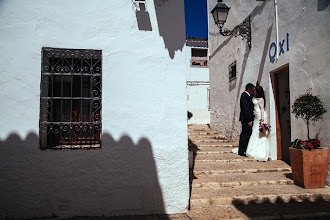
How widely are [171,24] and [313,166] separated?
3155 millimetres

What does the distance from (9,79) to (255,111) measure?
5.26 m

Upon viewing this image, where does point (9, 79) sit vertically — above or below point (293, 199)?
above

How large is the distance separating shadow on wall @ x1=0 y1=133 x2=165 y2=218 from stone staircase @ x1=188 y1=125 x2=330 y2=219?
80 centimetres

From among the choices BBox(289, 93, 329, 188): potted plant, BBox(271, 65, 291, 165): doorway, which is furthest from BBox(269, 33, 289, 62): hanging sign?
BBox(289, 93, 329, 188): potted plant

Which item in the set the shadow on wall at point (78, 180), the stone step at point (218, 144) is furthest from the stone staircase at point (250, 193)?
the stone step at point (218, 144)

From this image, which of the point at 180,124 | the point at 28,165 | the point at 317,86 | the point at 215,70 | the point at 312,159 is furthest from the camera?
the point at 215,70

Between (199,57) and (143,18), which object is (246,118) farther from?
(199,57)

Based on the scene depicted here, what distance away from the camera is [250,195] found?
160 inches

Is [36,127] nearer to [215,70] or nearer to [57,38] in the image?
[57,38]

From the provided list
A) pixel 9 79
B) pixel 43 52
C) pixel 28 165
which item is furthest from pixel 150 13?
pixel 28 165

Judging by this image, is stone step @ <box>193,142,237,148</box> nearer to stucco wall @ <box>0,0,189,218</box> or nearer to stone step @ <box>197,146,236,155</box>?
stone step @ <box>197,146,236,155</box>

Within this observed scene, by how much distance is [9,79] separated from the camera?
A: 3594mm

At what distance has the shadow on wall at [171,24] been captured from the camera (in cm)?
388

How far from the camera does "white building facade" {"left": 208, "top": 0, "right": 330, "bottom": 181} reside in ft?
15.3
